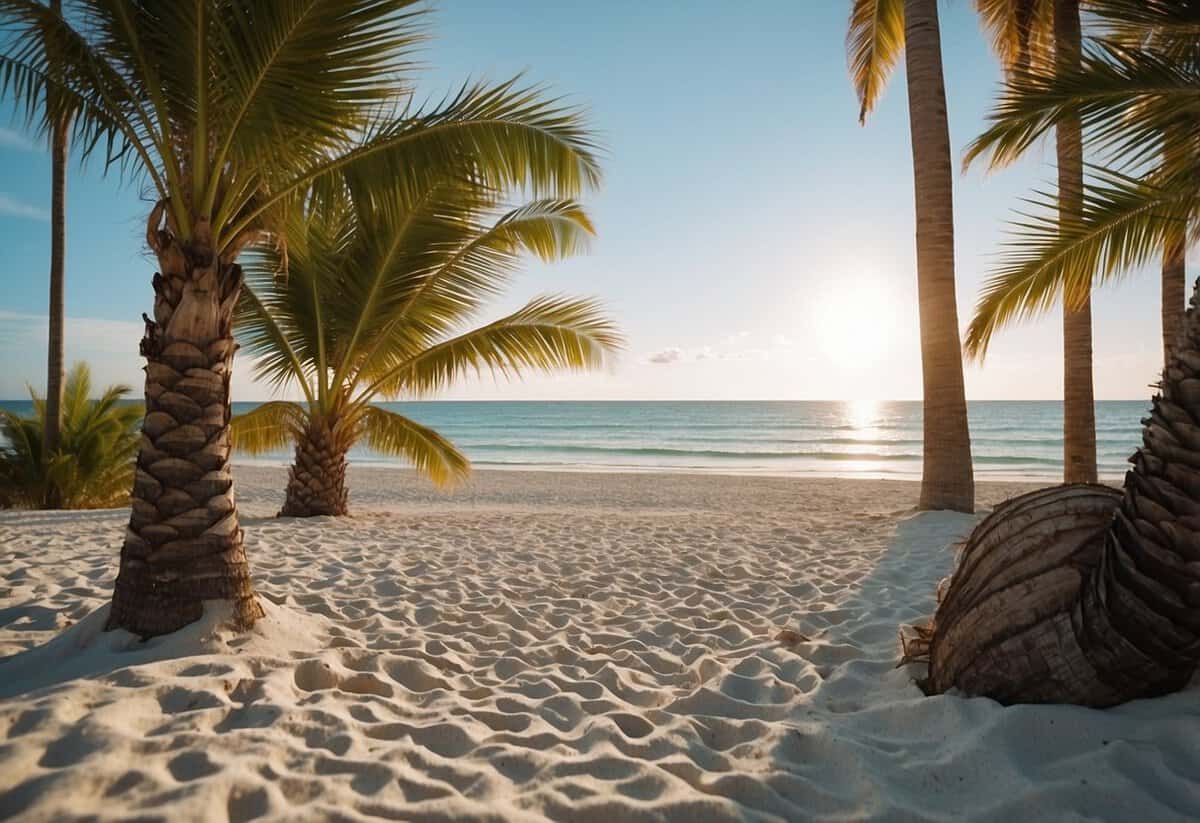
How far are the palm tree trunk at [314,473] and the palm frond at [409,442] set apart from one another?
0.56 m

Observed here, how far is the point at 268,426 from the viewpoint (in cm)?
819

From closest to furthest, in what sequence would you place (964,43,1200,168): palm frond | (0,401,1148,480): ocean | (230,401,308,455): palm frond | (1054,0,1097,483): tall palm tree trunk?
1. (964,43,1200,168): palm frond
2. (1054,0,1097,483): tall palm tree trunk
3. (230,401,308,455): palm frond
4. (0,401,1148,480): ocean

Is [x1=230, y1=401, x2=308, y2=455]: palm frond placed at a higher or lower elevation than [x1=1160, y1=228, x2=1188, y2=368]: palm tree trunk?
lower

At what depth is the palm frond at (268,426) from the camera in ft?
25.6

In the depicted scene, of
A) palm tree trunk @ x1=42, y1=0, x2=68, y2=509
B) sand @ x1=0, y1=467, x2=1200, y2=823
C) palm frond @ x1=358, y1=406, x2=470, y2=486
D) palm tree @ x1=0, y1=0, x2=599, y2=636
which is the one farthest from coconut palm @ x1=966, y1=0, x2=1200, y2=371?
palm tree trunk @ x1=42, y1=0, x2=68, y2=509

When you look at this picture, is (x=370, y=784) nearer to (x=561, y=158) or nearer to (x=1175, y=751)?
(x=1175, y=751)

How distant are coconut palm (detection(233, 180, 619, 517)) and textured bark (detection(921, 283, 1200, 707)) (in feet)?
19.1

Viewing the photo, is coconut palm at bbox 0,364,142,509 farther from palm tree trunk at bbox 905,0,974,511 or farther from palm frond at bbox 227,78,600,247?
palm tree trunk at bbox 905,0,974,511

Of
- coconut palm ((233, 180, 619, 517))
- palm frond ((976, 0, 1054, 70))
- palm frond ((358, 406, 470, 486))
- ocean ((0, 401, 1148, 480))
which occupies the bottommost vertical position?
ocean ((0, 401, 1148, 480))

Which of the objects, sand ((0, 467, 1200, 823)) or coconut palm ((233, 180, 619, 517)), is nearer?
sand ((0, 467, 1200, 823))

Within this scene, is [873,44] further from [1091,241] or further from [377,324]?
[377,324]

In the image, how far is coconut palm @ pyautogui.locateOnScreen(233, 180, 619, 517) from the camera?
7121 mm

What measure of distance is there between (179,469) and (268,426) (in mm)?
5964

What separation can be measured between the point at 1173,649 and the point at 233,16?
4324mm
